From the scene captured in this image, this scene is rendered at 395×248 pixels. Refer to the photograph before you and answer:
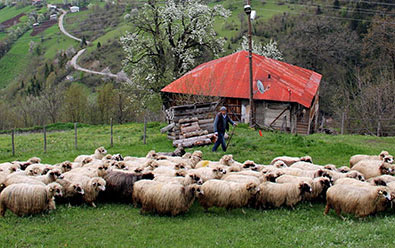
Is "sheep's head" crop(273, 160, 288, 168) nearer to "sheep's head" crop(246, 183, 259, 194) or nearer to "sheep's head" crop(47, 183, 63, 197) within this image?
"sheep's head" crop(246, 183, 259, 194)

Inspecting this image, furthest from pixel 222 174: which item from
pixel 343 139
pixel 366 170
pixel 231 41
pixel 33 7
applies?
pixel 33 7

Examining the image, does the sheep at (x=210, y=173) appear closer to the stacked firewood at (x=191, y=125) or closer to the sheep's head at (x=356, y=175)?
the sheep's head at (x=356, y=175)

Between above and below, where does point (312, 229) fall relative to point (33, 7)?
below

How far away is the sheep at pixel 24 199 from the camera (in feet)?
31.4

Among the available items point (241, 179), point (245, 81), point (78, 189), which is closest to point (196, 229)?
point (241, 179)

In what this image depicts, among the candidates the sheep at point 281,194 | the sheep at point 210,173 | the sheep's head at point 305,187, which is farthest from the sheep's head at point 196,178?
the sheep's head at point 305,187

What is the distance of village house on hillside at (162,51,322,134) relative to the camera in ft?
89.7

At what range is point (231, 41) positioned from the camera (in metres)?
85.7

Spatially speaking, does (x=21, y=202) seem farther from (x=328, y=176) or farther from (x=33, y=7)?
(x=33, y=7)

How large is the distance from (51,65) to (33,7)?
8474cm

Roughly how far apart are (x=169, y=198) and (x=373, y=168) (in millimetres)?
7106

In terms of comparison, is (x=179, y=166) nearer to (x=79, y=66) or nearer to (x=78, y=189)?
(x=78, y=189)

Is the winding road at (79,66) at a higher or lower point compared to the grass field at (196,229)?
higher

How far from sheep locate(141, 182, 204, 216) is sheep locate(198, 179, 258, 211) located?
0.29 m
